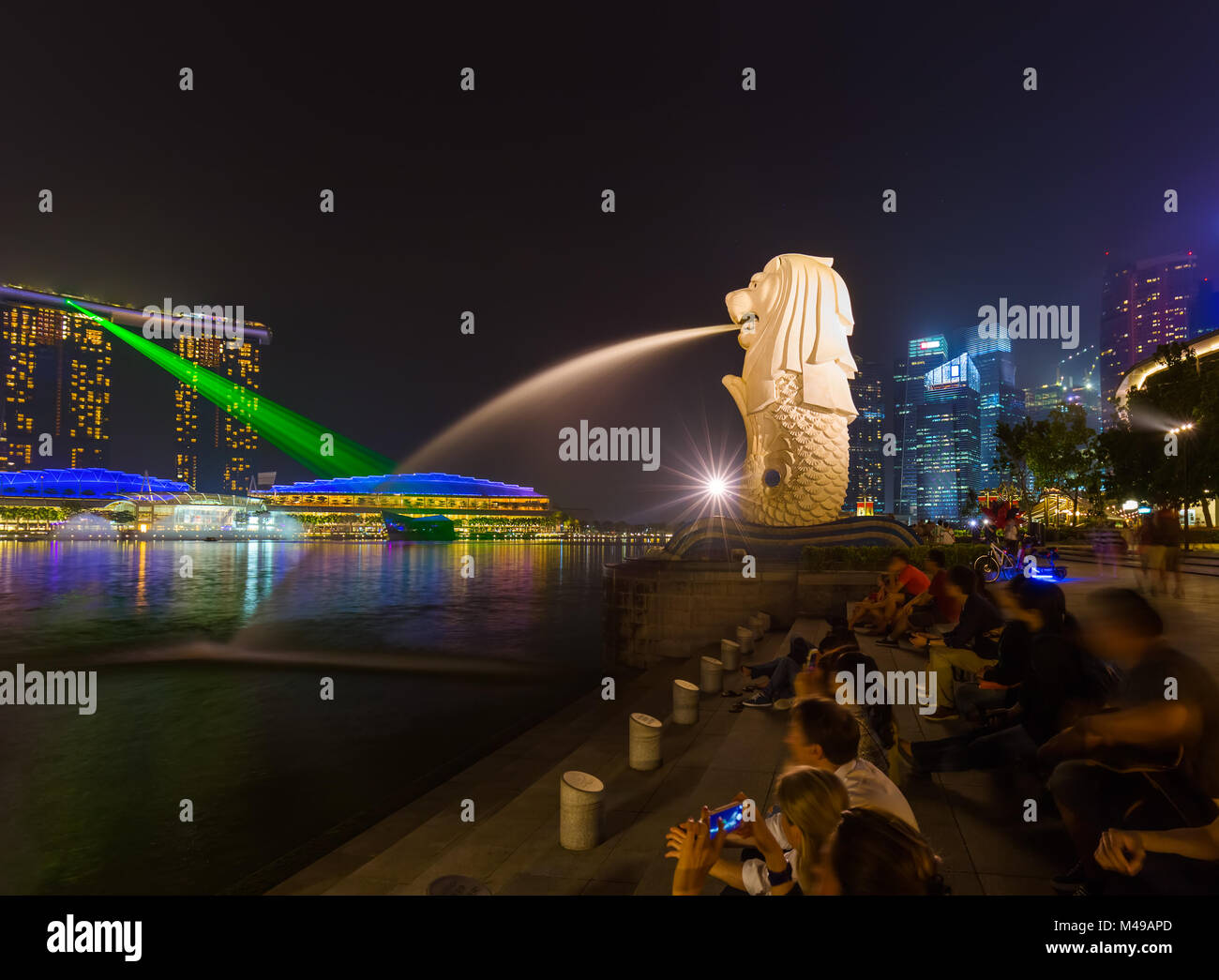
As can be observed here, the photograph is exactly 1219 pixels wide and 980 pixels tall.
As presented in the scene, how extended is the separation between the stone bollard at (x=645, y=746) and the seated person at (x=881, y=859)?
5.63 m

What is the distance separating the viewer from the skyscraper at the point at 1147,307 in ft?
604

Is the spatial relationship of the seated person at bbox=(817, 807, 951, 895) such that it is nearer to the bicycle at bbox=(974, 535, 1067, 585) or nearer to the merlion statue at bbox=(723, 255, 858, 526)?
the bicycle at bbox=(974, 535, 1067, 585)

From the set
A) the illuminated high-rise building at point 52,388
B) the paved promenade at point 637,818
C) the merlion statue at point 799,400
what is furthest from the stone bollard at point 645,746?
the illuminated high-rise building at point 52,388

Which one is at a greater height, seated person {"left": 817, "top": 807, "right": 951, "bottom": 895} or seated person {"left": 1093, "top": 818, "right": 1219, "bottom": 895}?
seated person {"left": 817, "top": 807, "right": 951, "bottom": 895}

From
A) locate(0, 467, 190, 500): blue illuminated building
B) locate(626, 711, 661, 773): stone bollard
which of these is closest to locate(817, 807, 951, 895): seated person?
locate(626, 711, 661, 773): stone bollard

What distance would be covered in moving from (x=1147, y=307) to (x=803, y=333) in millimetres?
219546

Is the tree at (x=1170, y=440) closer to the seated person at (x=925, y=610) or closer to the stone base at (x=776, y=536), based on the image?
the stone base at (x=776, y=536)

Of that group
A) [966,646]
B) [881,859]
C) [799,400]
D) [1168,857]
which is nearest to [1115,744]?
[1168,857]

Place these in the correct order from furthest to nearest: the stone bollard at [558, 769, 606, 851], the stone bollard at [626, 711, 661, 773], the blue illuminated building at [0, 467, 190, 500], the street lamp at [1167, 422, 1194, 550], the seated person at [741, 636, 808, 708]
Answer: the blue illuminated building at [0, 467, 190, 500] → the street lamp at [1167, 422, 1194, 550] → the seated person at [741, 636, 808, 708] → the stone bollard at [626, 711, 661, 773] → the stone bollard at [558, 769, 606, 851]

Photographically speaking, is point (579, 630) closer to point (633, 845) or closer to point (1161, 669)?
point (633, 845)

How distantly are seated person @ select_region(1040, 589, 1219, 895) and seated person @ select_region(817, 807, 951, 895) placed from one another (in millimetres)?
1834

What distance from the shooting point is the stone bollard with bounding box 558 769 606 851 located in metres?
5.61

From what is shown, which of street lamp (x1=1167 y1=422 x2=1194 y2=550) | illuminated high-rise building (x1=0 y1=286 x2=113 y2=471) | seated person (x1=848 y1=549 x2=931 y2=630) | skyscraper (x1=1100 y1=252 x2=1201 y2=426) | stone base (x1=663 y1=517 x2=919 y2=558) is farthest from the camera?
skyscraper (x1=1100 y1=252 x2=1201 y2=426)

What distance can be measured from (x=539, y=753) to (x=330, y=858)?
361cm
